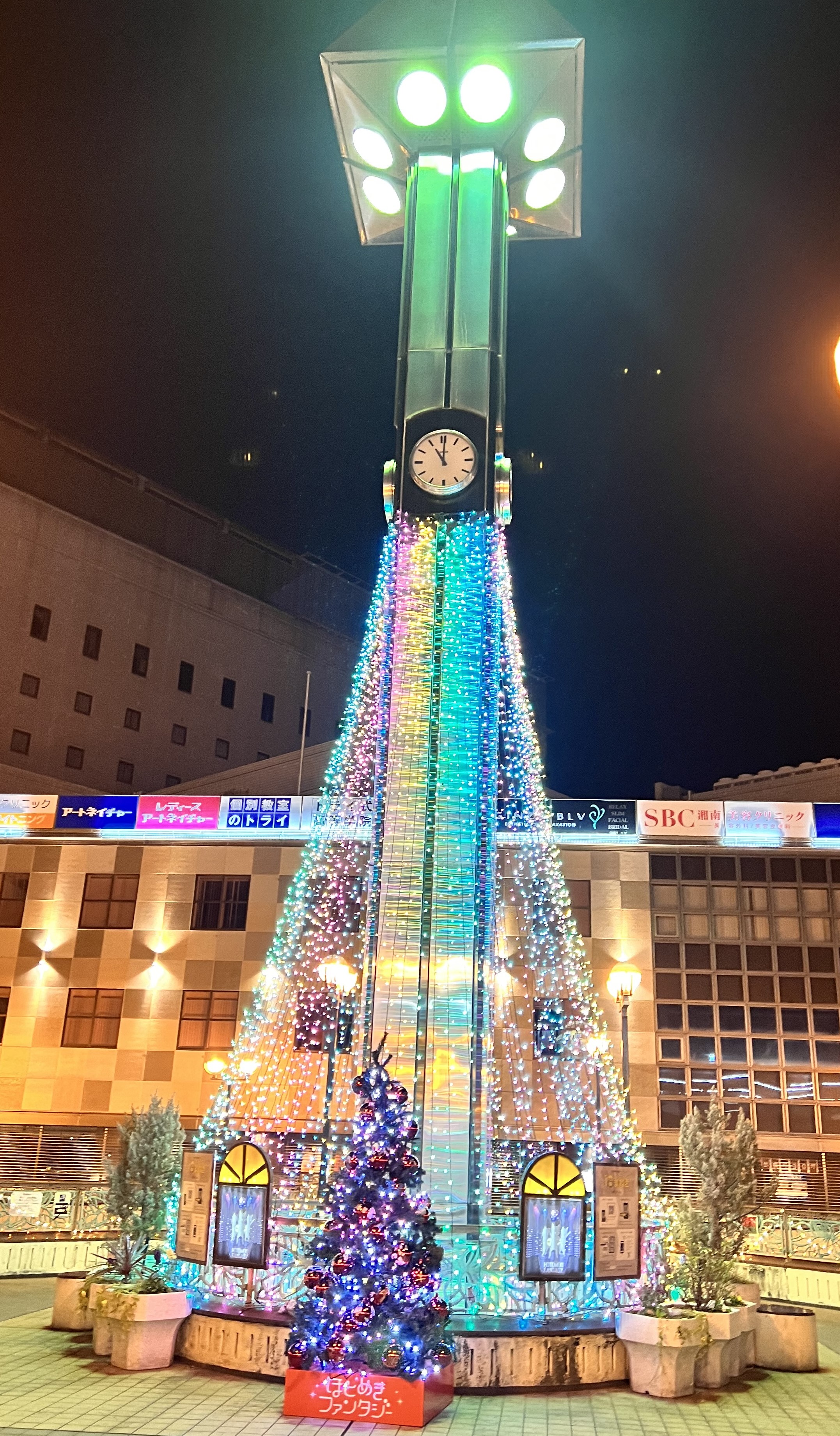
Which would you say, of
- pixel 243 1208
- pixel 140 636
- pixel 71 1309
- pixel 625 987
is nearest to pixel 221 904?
pixel 625 987

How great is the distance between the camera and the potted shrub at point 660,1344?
9.50 meters

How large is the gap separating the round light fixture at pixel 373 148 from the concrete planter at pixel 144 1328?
1543 centimetres

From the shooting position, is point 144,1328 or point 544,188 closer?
point 144,1328

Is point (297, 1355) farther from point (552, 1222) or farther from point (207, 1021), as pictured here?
point (207, 1021)

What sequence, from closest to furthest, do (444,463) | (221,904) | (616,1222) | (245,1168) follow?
(616,1222) < (245,1168) < (444,463) < (221,904)

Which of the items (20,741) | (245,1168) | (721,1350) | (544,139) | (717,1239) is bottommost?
(721,1350)

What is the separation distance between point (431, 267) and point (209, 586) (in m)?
27.2

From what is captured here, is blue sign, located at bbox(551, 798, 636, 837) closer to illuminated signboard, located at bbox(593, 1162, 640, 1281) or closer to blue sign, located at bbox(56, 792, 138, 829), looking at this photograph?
blue sign, located at bbox(56, 792, 138, 829)

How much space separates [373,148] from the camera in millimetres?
16922

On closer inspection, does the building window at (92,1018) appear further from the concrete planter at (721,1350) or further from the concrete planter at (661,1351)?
the concrete planter at (661,1351)

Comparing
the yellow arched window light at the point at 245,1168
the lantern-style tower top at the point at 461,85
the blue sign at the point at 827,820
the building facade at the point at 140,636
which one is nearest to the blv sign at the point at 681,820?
the blue sign at the point at 827,820

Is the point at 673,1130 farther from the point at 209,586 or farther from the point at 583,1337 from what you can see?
the point at 209,586

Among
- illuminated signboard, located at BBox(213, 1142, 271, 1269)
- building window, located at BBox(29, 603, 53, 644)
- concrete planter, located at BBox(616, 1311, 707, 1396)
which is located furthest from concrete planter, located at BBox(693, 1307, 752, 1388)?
building window, located at BBox(29, 603, 53, 644)

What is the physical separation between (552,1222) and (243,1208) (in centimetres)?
292
